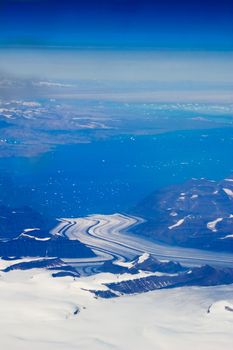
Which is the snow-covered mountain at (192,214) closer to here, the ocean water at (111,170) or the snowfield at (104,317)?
the ocean water at (111,170)

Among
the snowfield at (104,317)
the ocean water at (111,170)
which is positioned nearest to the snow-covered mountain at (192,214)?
the ocean water at (111,170)

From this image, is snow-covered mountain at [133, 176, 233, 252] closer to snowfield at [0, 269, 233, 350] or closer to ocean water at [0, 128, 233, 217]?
ocean water at [0, 128, 233, 217]

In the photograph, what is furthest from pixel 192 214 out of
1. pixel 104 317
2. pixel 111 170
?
pixel 104 317

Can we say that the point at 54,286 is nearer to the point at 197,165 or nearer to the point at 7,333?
the point at 7,333

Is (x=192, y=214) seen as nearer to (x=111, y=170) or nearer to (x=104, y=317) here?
(x=111, y=170)

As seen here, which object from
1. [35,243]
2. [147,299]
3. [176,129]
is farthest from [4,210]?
[176,129]
